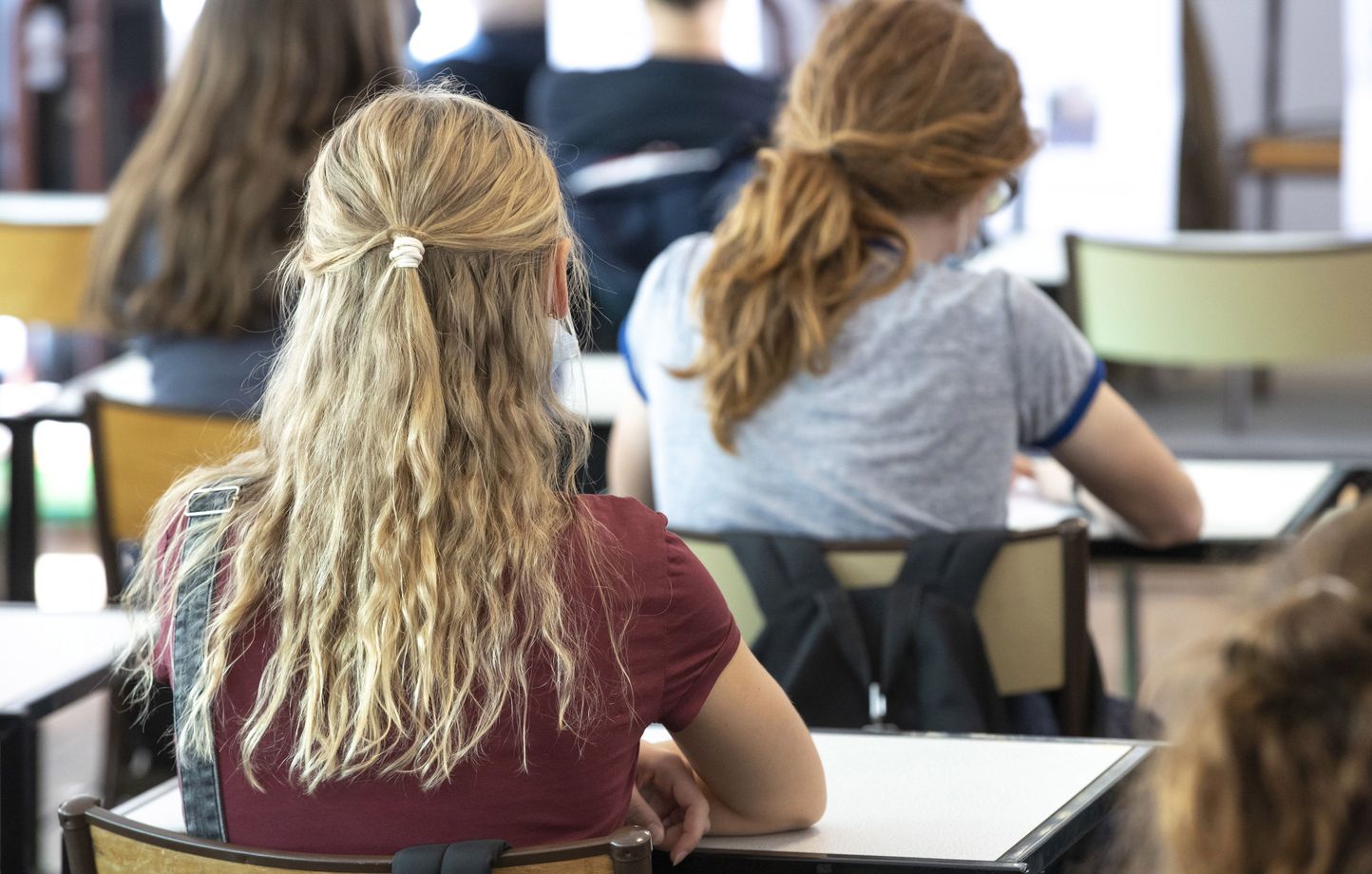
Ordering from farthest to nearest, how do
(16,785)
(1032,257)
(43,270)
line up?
(1032,257), (43,270), (16,785)

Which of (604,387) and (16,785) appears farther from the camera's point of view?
(604,387)

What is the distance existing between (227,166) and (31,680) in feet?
3.92

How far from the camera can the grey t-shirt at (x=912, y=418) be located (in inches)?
63.4

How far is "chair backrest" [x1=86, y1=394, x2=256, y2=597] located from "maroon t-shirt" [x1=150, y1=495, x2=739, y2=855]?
0.96m

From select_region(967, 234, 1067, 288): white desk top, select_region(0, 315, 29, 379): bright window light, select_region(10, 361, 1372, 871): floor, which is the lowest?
select_region(10, 361, 1372, 871): floor

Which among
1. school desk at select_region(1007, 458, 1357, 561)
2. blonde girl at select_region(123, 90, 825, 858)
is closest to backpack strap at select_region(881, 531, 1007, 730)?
school desk at select_region(1007, 458, 1357, 561)

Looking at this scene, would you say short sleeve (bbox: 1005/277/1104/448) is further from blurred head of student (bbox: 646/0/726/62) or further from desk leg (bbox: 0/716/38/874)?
blurred head of student (bbox: 646/0/726/62)

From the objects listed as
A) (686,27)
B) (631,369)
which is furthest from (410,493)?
(686,27)

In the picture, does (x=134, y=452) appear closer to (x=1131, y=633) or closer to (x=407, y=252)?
(x=407, y=252)

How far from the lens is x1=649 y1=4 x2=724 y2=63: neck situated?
3.17 meters

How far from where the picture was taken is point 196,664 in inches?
42.5

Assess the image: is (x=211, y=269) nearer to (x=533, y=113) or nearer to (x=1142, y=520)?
(x=1142, y=520)

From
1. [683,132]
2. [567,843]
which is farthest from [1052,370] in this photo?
[683,132]

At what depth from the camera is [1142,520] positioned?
5.76 ft
